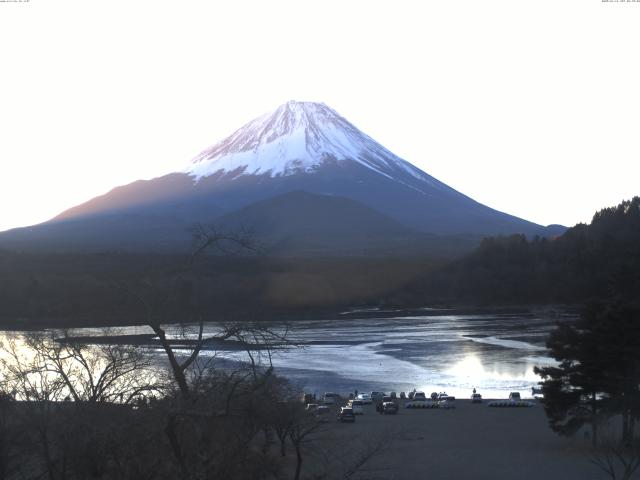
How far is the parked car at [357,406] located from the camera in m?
16.6

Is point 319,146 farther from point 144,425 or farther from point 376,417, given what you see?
point 144,425

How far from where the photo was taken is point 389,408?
1719 centimetres

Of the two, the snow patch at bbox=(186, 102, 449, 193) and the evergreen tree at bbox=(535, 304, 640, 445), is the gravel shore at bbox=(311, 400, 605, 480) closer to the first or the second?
the evergreen tree at bbox=(535, 304, 640, 445)

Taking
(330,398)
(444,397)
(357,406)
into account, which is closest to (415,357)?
(444,397)

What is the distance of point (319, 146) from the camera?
123 m

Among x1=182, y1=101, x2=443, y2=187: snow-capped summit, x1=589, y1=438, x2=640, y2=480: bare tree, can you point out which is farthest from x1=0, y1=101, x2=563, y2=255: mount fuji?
x1=589, y1=438, x2=640, y2=480: bare tree

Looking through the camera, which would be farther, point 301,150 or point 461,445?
point 301,150

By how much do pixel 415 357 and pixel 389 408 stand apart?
9429 mm

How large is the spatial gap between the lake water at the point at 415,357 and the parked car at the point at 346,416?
1.43 m

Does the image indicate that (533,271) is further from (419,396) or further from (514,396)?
(419,396)

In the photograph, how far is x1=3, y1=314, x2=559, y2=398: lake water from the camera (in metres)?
21.6

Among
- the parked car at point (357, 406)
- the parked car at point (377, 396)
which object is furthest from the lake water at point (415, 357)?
the parked car at point (357, 406)

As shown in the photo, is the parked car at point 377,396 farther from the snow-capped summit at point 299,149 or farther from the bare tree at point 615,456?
the snow-capped summit at point 299,149

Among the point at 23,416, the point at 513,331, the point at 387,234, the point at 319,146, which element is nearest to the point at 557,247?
the point at 513,331
